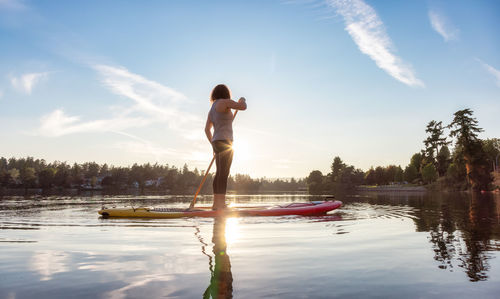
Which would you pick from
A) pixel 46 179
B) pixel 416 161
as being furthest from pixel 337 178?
pixel 46 179

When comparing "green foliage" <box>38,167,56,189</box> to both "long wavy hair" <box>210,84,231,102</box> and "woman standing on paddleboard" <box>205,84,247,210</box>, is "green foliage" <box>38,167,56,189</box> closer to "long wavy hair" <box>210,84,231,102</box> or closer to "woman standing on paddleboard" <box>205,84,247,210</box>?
"long wavy hair" <box>210,84,231,102</box>

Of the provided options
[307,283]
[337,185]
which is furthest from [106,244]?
[337,185]

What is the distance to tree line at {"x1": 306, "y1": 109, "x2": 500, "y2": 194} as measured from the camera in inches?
2266

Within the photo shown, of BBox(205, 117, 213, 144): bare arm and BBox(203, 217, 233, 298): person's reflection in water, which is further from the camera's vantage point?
BBox(205, 117, 213, 144): bare arm

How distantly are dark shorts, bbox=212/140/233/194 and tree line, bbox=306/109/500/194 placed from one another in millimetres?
62187

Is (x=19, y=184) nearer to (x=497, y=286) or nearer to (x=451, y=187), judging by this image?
(x=451, y=187)

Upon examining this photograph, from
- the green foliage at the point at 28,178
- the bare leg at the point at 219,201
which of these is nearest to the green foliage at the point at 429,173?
the bare leg at the point at 219,201

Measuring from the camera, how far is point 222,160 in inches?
330

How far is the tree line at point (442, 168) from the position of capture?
57562mm

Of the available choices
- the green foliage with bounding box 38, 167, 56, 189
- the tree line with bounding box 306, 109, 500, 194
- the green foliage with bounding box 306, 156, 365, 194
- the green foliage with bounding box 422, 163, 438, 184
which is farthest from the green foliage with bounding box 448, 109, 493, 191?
the green foliage with bounding box 38, 167, 56, 189

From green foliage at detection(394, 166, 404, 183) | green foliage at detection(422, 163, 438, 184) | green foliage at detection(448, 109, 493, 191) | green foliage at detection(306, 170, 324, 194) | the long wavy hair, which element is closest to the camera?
the long wavy hair

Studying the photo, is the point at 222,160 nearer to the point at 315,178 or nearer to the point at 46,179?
the point at 315,178

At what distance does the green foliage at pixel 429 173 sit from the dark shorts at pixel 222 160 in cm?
9497

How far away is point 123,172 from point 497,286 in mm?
137281
